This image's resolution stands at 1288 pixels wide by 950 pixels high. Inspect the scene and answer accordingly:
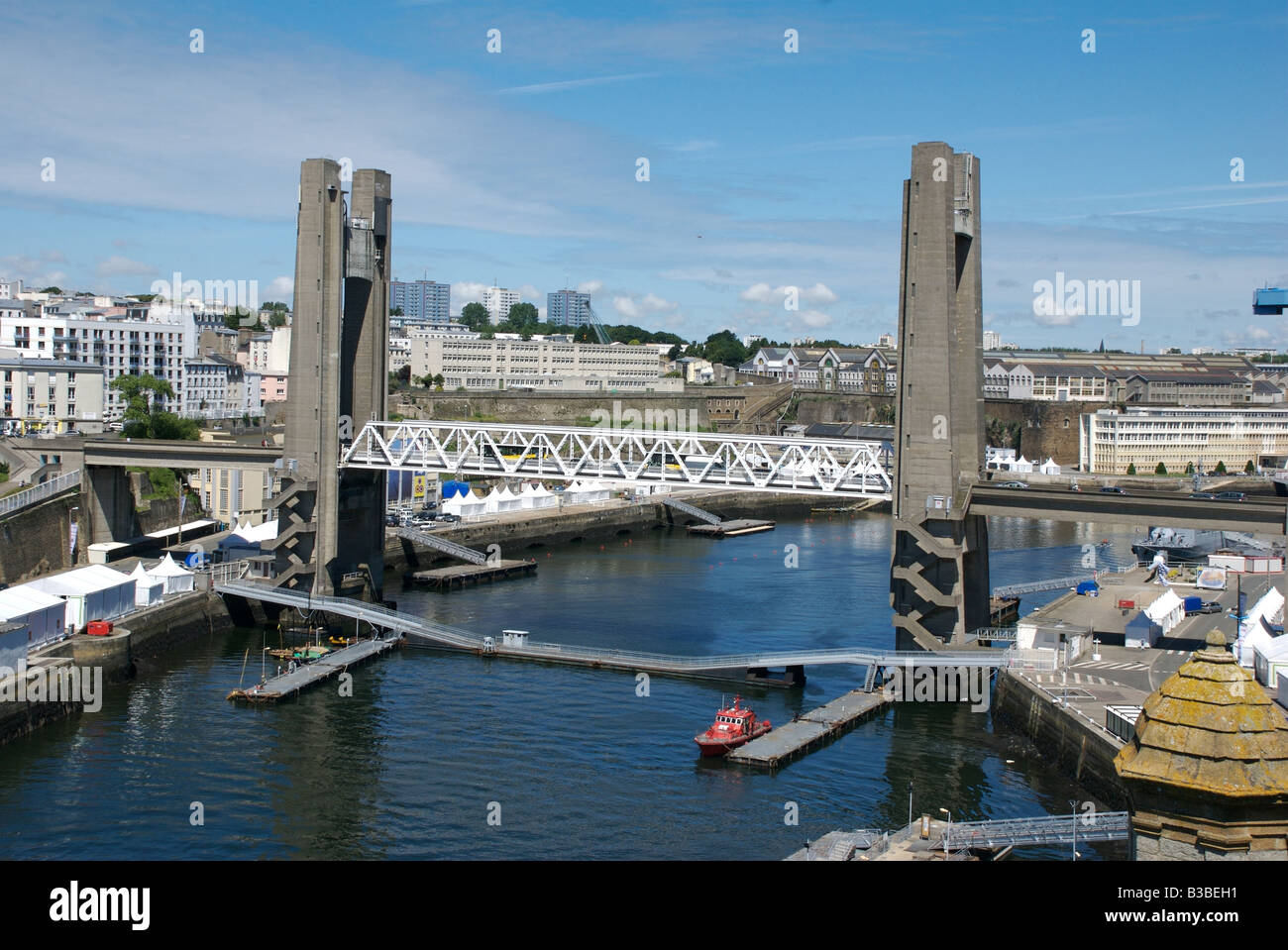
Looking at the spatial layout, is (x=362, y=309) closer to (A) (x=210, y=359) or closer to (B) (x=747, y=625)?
(B) (x=747, y=625)

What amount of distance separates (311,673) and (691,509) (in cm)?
3429

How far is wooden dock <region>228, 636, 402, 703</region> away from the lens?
25109 millimetres

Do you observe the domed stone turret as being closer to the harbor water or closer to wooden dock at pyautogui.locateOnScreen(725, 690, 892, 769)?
the harbor water

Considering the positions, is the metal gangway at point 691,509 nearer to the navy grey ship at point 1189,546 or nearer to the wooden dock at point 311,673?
the navy grey ship at point 1189,546

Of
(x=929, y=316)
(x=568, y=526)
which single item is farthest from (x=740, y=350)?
(x=929, y=316)

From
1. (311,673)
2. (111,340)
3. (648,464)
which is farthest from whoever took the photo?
(111,340)

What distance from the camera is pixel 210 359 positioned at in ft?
242

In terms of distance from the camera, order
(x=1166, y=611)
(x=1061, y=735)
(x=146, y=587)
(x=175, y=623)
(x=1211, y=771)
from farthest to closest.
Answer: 1. (x=175, y=623)
2. (x=146, y=587)
3. (x=1166, y=611)
4. (x=1061, y=735)
5. (x=1211, y=771)

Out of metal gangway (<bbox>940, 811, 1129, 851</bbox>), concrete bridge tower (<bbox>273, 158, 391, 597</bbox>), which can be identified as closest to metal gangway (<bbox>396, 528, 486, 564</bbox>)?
concrete bridge tower (<bbox>273, 158, 391, 597</bbox>)

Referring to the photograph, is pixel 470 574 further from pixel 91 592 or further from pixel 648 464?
pixel 91 592

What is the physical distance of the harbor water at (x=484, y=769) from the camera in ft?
58.3

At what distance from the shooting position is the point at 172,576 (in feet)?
102

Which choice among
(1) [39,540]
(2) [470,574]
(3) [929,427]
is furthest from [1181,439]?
(1) [39,540]

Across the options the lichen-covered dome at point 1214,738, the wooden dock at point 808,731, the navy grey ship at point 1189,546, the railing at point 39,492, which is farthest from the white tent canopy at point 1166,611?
the railing at point 39,492
